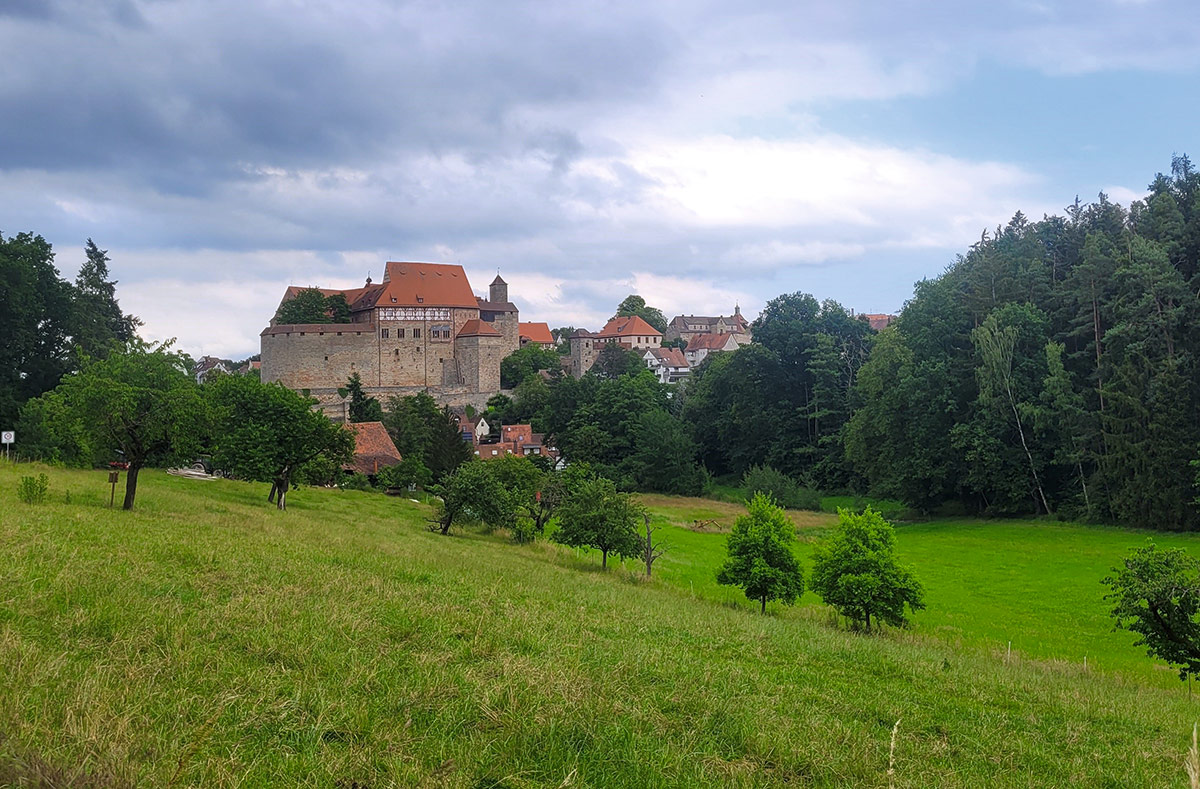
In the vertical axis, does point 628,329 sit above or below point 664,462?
above

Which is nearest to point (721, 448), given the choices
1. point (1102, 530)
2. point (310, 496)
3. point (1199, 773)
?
point (1102, 530)

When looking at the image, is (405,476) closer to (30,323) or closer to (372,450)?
(372,450)

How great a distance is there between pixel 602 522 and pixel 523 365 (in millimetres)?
70729

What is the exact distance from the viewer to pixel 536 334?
443 feet

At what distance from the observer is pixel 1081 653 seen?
20750mm

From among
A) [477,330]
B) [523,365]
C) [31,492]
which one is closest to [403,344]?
[477,330]

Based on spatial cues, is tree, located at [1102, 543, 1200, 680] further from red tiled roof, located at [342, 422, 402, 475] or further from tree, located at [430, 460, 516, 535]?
red tiled roof, located at [342, 422, 402, 475]

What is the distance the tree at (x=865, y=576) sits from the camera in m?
20.2

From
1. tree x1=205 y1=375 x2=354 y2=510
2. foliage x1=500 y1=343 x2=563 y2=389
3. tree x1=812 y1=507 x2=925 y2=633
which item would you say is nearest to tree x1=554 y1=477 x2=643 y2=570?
tree x1=812 y1=507 x2=925 y2=633

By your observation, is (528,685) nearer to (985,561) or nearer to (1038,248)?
(985,561)

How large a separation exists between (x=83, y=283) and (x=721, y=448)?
183 feet

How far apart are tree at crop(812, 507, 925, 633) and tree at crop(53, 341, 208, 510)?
17.6 metres

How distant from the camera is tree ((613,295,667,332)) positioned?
160 meters

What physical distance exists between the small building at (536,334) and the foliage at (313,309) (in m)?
37.2
